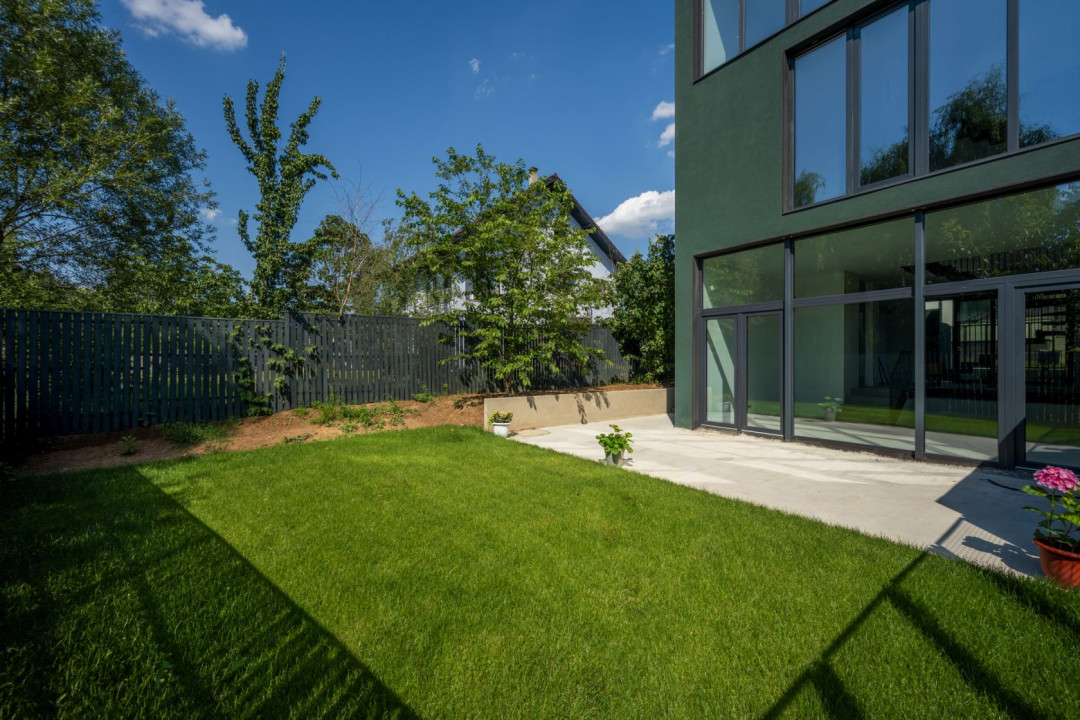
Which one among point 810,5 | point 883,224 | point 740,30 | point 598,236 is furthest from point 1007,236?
point 598,236

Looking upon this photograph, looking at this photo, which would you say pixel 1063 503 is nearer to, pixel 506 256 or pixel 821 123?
pixel 821 123

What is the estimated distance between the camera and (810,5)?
259 inches

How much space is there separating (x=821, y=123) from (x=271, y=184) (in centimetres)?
1092

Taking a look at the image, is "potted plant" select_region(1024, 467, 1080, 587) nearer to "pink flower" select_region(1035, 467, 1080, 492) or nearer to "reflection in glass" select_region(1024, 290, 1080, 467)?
"pink flower" select_region(1035, 467, 1080, 492)

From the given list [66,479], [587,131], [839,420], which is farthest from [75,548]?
[587,131]

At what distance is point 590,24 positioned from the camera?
10.1m

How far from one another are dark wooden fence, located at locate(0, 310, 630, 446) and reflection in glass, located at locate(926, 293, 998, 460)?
315 inches

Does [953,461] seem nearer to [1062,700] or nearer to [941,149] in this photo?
[941,149]

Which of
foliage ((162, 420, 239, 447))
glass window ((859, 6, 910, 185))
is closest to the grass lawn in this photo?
foliage ((162, 420, 239, 447))

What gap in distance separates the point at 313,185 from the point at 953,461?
12.8 meters

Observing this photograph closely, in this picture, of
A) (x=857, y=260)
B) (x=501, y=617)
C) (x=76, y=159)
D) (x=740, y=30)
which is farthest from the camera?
(x=76, y=159)

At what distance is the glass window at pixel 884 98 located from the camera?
570cm

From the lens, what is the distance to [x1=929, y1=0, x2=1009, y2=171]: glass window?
5.00m

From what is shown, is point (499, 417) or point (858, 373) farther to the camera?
point (499, 417)
